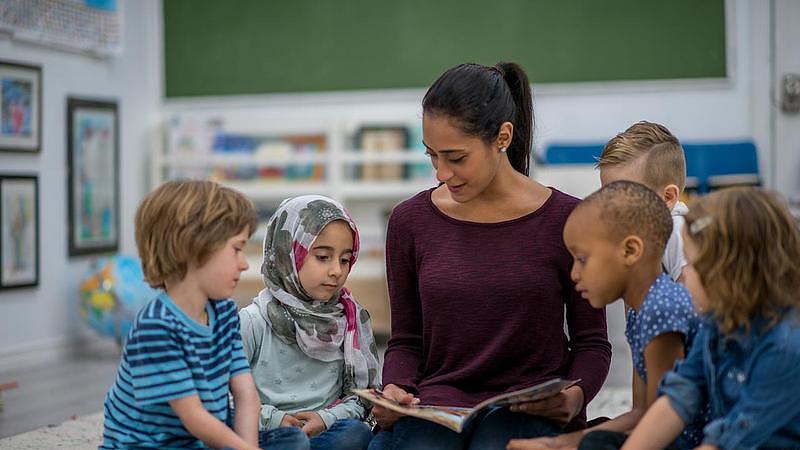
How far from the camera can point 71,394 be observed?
4.12m

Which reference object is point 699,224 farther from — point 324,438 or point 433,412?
point 324,438

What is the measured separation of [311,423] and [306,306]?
0.86ft

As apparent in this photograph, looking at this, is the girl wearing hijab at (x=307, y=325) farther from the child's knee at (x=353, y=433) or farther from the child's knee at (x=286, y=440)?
the child's knee at (x=286, y=440)

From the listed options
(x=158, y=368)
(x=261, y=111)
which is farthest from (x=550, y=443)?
(x=261, y=111)

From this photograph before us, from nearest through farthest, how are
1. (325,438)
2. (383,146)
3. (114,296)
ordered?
(325,438) < (114,296) < (383,146)

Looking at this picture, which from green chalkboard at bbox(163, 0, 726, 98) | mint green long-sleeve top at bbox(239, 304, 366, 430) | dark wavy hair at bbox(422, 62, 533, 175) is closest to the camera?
dark wavy hair at bbox(422, 62, 533, 175)

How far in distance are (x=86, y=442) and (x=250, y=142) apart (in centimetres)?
298

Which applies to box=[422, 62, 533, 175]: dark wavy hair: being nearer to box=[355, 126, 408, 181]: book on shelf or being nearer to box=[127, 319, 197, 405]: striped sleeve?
box=[127, 319, 197, 405]: striped sleeve

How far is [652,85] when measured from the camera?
17.8ft

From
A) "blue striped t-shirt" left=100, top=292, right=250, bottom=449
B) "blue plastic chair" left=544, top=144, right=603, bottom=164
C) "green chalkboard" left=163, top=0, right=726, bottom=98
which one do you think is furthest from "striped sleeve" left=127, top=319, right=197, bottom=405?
"green chalkboard" left=163, top=0, right=726, bottom=98

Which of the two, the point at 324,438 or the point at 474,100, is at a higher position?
the point at 474,100

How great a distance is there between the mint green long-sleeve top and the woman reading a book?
186 mm

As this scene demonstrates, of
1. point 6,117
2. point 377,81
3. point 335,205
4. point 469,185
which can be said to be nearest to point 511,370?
point 469,185

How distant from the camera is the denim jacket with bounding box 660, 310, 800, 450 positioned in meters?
1.53
